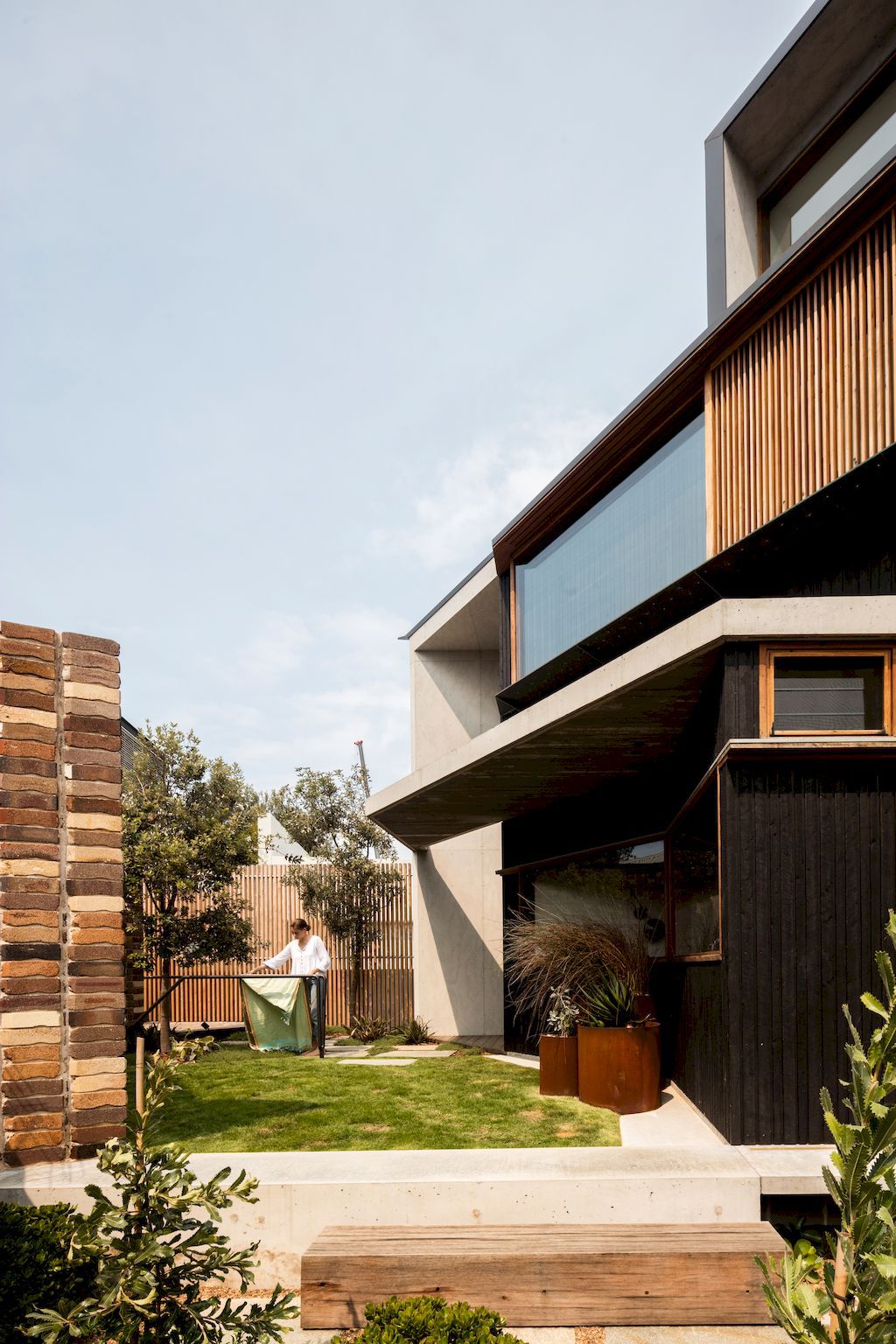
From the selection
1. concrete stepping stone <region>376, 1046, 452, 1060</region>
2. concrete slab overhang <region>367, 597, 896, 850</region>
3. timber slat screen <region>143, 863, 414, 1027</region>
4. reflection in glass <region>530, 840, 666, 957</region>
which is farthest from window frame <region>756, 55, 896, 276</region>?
timber slat screen <region>143, 863, 414, 1027</region>

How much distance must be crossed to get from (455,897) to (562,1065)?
23.2ft

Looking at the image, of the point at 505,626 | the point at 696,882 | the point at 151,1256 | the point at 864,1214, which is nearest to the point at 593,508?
the point at 505,626

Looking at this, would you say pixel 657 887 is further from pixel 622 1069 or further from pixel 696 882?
pixel 622 1069

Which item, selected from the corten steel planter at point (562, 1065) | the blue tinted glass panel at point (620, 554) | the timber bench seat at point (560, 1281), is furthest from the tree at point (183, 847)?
the timber bench seat at point (560, 1281)

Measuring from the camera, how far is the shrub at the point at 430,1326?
3.76m

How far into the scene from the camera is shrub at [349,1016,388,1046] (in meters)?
14.0

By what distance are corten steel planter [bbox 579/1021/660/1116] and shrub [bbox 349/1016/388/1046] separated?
272 inches

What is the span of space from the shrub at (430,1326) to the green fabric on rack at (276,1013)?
7350mm

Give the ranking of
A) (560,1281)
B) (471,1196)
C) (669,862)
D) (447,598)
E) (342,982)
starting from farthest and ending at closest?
(342,982), (447,598), (669,862), (471,1196), (560,1281)

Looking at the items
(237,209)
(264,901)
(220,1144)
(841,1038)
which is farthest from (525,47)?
(264,901)

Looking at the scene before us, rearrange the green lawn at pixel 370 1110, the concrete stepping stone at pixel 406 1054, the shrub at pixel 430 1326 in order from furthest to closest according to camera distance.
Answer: the concrete stepping stone at pixel 406 1054 < the green lawn at pixel 370 1110 < the shrub at pixel 430 1326

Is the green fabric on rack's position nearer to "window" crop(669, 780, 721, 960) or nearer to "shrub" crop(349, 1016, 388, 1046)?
"shrub" crop(349, 1016, 388, 1046)

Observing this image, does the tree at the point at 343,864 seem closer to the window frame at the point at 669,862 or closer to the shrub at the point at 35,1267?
the window frame at the point at 669,862

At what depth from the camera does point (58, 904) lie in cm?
608
